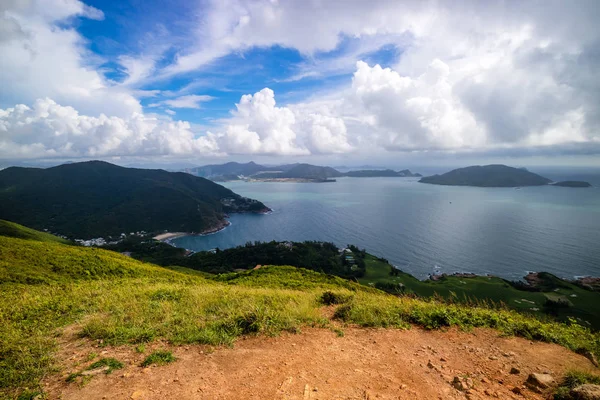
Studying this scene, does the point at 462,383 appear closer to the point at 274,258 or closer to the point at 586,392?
the point at 586,392

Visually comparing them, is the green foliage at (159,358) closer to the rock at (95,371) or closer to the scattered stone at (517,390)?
the rock at (95,371)

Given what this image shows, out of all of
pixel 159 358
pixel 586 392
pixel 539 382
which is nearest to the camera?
pixel 586 392

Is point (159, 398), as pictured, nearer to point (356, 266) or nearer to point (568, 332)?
point (568, 332)

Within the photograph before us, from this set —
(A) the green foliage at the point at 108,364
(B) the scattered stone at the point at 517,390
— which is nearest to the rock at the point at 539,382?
(B) the scattered stone at the point at 517,390

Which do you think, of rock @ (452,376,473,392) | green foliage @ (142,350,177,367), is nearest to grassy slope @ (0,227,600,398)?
green foliage @ (142,350,177,367)

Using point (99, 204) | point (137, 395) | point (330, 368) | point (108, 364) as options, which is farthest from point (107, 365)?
point (99, 204)

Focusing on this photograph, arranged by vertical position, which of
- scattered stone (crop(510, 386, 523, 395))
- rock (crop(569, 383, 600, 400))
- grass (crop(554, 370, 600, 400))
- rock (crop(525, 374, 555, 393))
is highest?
rock (crop(569, 383, 600, 400))

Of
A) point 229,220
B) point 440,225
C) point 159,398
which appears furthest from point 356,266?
point 229,220

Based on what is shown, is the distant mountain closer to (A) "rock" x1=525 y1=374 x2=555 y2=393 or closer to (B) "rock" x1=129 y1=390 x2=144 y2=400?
(B) "rock" x1=129 y1=390 x2=144 y2=400
